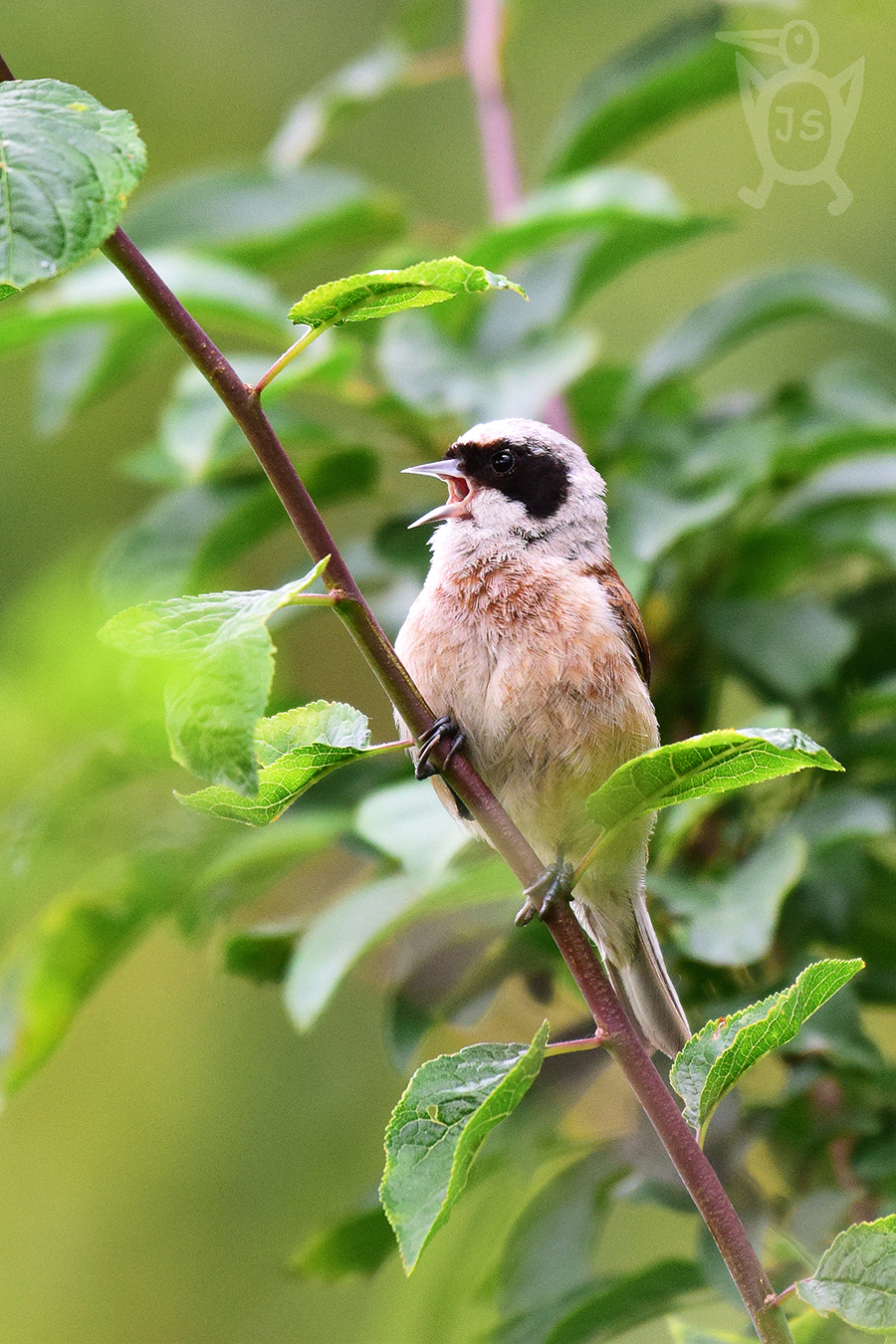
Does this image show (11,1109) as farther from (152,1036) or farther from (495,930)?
(495,930)

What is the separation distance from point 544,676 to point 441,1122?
3.56ft

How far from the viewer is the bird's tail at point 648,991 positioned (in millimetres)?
2316

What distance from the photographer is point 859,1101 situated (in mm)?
2424

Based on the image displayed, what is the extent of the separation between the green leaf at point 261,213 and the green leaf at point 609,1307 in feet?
8.14

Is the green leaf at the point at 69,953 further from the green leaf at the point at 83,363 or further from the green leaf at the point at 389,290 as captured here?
the green leaf at the point at 389,290

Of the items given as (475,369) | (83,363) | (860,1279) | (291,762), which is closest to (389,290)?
(291,762)

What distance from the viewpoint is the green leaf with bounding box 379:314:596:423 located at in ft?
8.93

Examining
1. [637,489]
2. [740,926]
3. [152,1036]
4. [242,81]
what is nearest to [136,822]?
[740,926]

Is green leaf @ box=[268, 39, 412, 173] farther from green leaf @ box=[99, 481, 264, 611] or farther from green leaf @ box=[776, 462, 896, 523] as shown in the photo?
green leaf @ box=[776, 462, 896, 523]

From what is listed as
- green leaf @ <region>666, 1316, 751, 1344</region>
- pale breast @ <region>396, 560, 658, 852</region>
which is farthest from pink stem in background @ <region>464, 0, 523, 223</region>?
green leaf @ <region>666, 1316, 751, 1344</region>

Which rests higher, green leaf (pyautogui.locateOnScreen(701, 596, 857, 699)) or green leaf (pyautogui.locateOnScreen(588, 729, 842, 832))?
green leaf (pyautogui.locateOnScreen(588, 729, 842, 832))

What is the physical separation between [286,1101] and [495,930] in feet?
6.19

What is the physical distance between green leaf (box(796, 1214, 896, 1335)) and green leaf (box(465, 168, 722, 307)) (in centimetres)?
205

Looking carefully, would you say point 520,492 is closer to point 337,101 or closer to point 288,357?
point 288,357
